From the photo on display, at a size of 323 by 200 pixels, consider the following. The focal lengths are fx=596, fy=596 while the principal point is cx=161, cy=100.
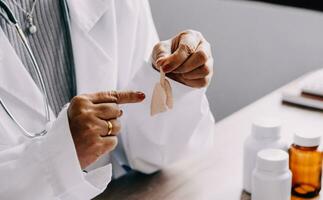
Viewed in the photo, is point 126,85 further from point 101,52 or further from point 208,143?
point 208,143

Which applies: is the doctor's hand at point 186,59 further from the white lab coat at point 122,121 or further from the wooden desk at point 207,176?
the wooden desk at point 207,176

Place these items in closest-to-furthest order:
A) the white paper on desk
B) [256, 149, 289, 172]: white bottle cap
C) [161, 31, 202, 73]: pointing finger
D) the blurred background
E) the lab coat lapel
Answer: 1. [256, 149, 289, 172]: white bottle cap
2. [161, 31, 202, 73]: pointing finger
3. the lab coat lapel
4. the white paper on desk
5. the blurred background

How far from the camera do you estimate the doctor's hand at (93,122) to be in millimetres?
961

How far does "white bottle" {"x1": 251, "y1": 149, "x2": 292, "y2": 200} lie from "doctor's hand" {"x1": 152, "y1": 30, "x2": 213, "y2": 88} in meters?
0.20

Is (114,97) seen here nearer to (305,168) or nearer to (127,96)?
(127,96)

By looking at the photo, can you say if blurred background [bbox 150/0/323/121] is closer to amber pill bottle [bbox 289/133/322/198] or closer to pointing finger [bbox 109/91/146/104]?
amber pill bottle [bbox 289/133/322/198]

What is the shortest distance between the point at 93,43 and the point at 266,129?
46 cm

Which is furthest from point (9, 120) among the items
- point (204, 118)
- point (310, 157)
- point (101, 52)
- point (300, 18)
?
point (300, 18)

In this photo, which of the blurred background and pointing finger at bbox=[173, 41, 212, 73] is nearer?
pointing finger at bbox=[173, 41, 212, 73]

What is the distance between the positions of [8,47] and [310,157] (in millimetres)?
590

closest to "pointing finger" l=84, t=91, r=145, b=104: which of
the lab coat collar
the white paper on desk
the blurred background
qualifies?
the lab coat collar

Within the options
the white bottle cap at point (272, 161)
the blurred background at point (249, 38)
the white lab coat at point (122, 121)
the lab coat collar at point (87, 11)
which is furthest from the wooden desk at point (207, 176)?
the blurred background at point (249, 38)

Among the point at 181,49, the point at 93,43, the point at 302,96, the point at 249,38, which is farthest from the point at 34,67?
the point at 249,38

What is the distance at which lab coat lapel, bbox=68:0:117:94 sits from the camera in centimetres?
127
